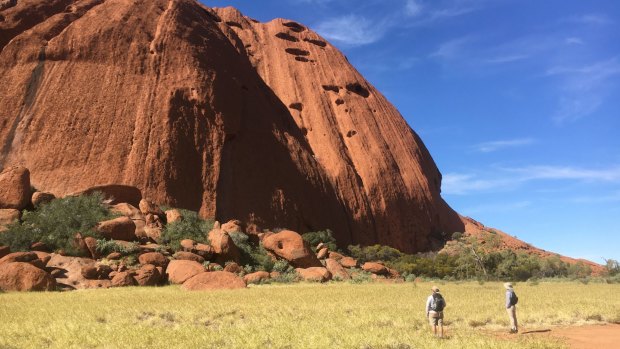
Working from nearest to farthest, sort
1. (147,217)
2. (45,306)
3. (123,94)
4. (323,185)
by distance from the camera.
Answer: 1. (45,306)
2. (147,217)
3. (123,94)
4. (323,185)

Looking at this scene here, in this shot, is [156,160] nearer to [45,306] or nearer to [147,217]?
[147,217]

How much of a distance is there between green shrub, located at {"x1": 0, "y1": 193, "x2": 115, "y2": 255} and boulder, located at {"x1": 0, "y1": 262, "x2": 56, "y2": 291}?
4415 mm

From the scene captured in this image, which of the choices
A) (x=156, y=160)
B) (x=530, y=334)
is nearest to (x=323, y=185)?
(x=156, y=160)

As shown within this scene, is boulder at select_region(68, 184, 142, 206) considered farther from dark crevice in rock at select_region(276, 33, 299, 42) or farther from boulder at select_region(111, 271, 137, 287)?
dark crevice in rock at select_region(276, 33, 299, 42)

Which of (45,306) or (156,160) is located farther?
(156,160)

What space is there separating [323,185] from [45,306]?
30642 millimetres

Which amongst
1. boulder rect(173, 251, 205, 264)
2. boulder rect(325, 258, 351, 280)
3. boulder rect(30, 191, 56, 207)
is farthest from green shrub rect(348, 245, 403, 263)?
boulder rect(30, 191, 56, 207)

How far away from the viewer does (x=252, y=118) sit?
39.6 meters

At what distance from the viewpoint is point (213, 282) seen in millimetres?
19359

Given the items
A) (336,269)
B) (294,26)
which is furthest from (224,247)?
(294,26)

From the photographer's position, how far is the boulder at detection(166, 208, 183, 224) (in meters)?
27.5

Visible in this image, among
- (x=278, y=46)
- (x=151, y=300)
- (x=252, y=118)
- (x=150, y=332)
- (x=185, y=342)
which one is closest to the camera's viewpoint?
(x=185, y=342)

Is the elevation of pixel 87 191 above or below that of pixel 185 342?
above

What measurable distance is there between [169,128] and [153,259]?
1369cm
